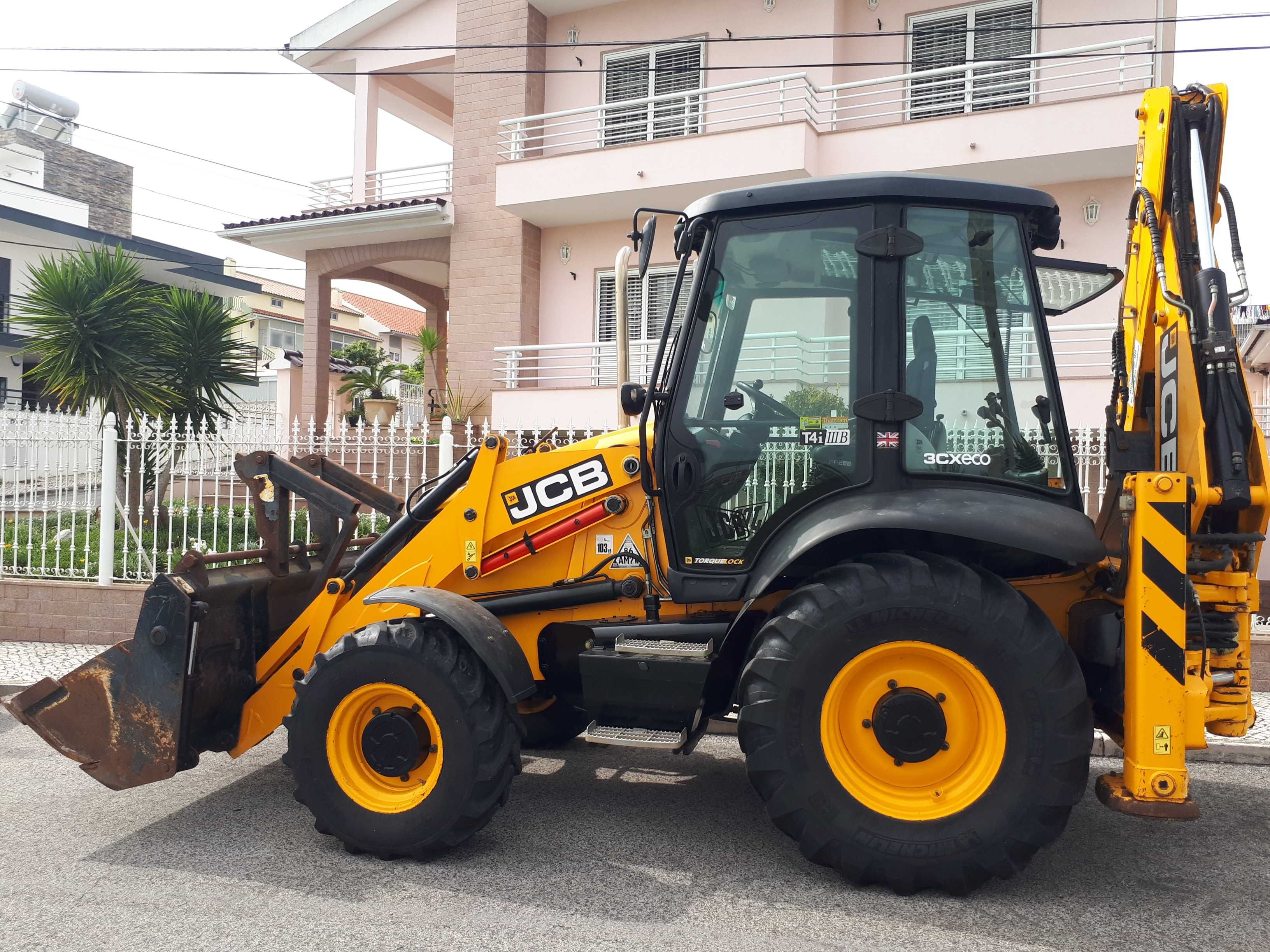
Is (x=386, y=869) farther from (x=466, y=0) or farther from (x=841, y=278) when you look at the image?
(x=466, y=0)

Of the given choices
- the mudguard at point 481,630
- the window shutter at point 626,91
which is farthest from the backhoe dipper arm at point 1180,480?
the window shutter at point 626,91

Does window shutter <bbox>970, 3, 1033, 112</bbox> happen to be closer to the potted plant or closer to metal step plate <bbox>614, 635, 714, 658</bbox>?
the potted plant

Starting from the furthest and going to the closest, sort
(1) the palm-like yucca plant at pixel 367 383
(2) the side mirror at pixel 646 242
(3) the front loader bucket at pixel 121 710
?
(1) the palm-like yucca plant at pixel 367 383 → (3) the front loader bucket at pixel 121 710 → (2) the side mirror at pixel 646 242

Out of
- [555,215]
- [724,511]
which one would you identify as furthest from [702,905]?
[555,215]

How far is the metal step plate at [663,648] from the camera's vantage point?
4074mm

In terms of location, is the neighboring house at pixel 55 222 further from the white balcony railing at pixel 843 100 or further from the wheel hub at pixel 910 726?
the wheel hub at pixel 910 726

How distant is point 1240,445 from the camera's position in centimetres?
372

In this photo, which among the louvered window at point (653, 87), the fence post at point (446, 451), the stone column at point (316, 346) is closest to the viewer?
the fence post at point (446, 451)

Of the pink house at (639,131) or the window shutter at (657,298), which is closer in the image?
the window shutter at (657,298)

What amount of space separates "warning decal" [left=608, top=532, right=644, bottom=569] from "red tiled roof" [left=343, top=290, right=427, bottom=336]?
4434 cm

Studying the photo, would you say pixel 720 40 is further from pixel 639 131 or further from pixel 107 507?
pixel 107 507

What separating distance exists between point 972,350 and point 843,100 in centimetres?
1170

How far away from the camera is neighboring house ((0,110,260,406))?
2572 cm

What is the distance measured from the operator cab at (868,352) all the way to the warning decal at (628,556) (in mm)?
413
